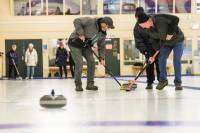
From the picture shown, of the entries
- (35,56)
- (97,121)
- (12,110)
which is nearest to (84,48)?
(12,110)

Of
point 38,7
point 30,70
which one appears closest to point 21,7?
point 38,7

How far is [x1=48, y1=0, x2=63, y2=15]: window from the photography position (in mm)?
28469

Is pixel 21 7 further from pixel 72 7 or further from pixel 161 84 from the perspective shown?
pixel 161 84

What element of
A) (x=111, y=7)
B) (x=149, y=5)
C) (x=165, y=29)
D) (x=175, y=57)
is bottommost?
(x=175, y=57)

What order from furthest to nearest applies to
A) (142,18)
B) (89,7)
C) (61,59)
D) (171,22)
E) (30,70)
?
(89,7) → (30,70) → (61,59) → (171,22) → (142,18)

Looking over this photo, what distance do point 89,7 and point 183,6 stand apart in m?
5.67

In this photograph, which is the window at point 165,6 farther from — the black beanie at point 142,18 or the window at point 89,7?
the black beanie at point 142,18

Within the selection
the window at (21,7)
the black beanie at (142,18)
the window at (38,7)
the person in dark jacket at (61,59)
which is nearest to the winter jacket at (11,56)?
the person in dark jacket at (61,59)

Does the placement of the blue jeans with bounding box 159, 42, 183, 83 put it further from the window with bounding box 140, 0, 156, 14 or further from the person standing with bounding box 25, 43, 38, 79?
the window with bounding box 140, 0, 156, 14

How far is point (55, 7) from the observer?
93.7 ft

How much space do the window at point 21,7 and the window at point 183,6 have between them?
8996 mm

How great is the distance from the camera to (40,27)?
1108 inches

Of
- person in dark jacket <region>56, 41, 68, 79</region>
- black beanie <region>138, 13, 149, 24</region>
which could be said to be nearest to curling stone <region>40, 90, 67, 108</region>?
black beanie <region>138, 13, 149, 24</region>

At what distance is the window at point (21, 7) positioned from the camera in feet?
92.8
